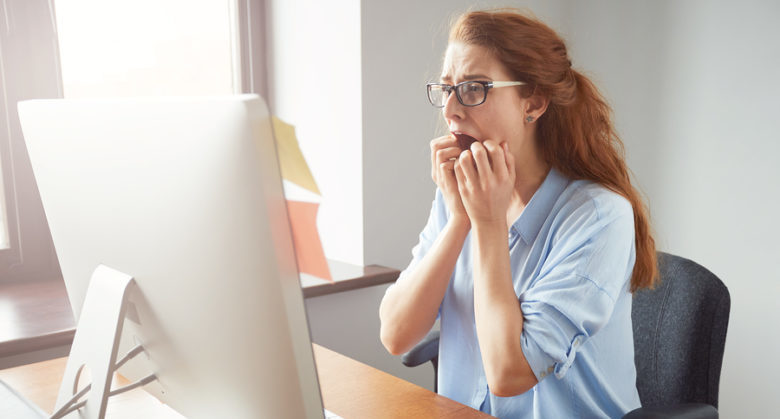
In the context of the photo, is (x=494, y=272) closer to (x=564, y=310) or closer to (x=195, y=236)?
(x=564, y=310)

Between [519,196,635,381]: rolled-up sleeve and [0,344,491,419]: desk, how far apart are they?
139 mm

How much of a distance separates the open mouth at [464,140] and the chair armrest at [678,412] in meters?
0.50

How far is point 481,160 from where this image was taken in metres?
1.06

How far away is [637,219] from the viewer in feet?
3.74

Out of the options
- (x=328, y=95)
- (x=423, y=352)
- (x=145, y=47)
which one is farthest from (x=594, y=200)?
(x=145, y=47)

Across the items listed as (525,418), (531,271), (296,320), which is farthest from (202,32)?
(296,320)

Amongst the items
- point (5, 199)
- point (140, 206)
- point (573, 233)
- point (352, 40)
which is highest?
point (352, 40)

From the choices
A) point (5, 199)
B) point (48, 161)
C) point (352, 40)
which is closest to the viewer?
A: point (48, 161)

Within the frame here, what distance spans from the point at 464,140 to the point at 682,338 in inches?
20.2

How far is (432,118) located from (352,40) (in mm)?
354

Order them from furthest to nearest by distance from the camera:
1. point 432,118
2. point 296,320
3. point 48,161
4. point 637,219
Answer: point 432,118 < point 637,219 < point 48,161 < point 296,320

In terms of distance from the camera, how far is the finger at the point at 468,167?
1063mm

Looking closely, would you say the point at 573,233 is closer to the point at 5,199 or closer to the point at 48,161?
the point at 48,161

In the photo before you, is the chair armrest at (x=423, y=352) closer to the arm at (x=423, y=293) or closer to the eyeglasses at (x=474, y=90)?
the arm at (x=423, y=293)
